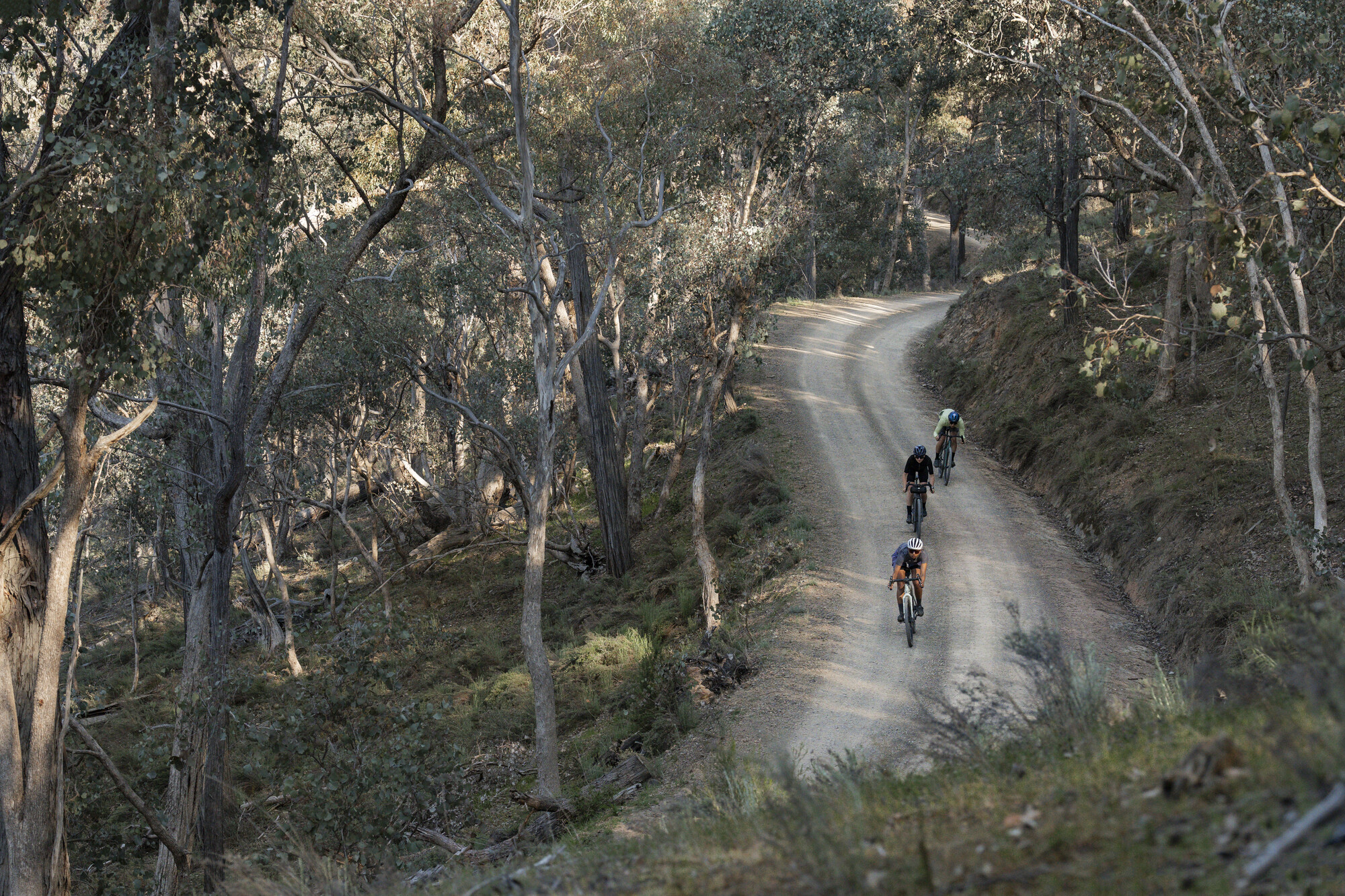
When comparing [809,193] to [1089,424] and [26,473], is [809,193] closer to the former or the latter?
[1089,424]

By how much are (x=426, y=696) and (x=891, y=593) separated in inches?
362

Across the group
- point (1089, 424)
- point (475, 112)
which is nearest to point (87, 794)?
point (475, 112)

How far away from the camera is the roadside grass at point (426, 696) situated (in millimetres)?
10828

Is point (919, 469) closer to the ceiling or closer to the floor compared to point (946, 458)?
closer to the ceiling

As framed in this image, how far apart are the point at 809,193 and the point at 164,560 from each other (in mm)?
27884

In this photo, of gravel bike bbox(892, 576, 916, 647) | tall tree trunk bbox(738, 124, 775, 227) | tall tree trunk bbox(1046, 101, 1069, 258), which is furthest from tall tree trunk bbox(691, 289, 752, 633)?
tall tree trunk bbox(1046, 101, 1069, 258)

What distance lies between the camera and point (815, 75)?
2377 cm

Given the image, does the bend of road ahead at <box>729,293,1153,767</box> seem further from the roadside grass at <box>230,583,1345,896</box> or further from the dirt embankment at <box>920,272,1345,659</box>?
the roadside grass at <box>230,583,1345,896</box>

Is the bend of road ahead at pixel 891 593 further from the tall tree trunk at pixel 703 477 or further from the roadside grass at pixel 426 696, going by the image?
the tall tree trunk at pixel 703 477

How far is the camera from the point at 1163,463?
17.5 meters

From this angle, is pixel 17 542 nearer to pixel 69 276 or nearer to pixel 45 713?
pixel 45 713

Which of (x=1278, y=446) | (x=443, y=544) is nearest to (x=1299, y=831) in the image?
(x=1278, y=446)

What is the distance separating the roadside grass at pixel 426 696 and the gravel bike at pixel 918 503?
2.15 meters

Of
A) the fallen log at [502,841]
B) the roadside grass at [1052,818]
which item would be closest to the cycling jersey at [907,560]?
the fallen log at [502,841]
